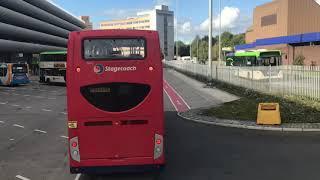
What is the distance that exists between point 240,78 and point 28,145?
21.0m

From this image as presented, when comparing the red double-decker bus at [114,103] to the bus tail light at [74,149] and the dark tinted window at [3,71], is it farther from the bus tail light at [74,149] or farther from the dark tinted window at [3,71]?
the dark tinted window at [3,71]

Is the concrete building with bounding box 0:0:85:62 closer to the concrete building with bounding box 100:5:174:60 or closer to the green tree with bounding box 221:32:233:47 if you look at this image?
the concrete building with bounding box 100:5:174:60

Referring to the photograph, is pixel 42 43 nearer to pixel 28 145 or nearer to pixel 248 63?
pixel 248 63

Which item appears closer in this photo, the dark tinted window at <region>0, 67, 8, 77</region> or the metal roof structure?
the dark tinted window at <region>0, 67, 8, 77</region>

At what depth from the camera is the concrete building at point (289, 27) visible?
3538 inches

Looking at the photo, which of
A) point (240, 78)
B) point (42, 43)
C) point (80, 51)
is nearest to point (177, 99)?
point (240, 78)

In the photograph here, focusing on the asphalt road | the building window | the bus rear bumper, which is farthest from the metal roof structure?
the bus rear bumper

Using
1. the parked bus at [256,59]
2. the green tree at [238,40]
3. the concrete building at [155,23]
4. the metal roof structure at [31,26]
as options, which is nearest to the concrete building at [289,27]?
the concrete building at [155,23]

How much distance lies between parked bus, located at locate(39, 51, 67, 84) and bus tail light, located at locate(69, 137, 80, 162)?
41497mm

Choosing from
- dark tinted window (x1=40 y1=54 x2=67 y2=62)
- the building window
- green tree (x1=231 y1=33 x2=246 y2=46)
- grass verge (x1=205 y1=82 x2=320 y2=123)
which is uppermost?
the building window

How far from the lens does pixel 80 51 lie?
978 centimetres

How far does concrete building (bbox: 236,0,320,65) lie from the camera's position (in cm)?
8988

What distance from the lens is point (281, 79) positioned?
2614cm

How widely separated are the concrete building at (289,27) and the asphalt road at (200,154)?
73702 millimetres
